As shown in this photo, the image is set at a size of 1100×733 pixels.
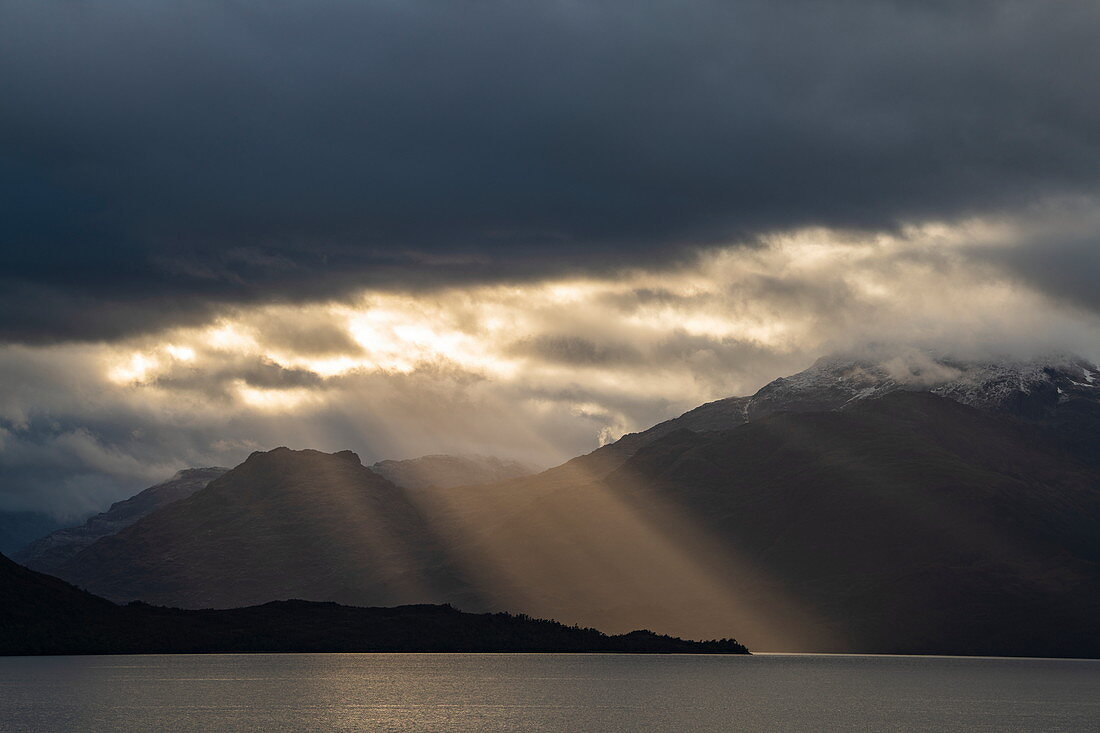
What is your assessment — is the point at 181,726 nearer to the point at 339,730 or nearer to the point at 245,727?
Result: the point at 245,727

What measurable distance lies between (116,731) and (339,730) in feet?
107

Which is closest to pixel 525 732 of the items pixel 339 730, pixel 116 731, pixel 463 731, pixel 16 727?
pixel 463 731

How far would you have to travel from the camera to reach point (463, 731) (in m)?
198

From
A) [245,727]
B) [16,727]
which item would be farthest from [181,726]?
[16,727]

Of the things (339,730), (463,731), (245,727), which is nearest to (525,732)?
(463,731)

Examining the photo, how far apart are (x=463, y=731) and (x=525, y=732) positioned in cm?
966

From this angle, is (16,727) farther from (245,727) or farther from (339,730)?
(339,730)

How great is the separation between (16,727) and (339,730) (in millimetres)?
47611

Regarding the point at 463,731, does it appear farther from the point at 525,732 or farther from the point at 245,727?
the point at 245,727

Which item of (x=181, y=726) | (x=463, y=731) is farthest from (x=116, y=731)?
(x=463, y=731)

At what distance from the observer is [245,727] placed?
198375 mm

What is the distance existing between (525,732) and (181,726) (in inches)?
A: 2091

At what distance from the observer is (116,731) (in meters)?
190

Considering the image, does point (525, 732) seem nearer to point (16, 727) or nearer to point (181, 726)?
point (181, 726)
